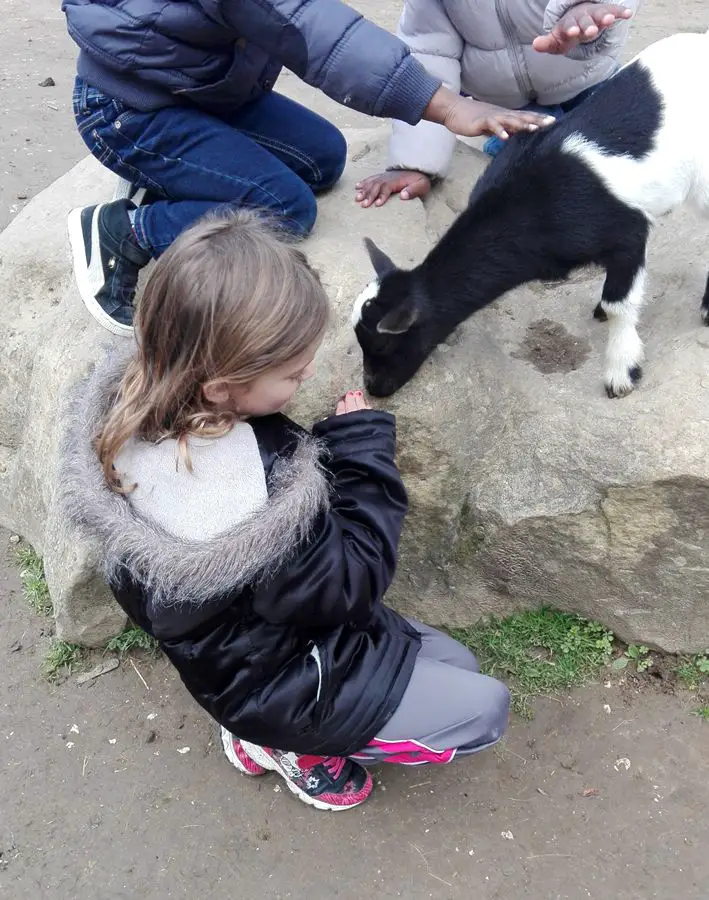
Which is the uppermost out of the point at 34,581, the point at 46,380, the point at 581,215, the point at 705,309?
the point at 581,215

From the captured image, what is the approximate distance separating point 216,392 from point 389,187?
6.78 feet

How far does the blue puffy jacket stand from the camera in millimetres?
2592

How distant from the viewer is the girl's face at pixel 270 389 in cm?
204

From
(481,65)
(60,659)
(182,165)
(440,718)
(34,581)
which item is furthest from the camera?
(481,65)

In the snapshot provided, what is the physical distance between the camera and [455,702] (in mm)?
2430

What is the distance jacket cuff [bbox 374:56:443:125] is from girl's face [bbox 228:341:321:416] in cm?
103

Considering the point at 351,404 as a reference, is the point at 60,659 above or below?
below

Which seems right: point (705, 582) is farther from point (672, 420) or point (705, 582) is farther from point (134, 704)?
point (134, 704)

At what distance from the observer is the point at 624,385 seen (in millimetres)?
2955

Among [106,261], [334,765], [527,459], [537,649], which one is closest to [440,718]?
[334,765]

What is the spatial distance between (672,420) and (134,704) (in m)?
2.03

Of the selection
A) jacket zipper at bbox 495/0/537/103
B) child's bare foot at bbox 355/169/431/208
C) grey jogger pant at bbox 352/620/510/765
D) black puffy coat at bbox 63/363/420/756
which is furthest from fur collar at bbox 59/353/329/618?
jacket zipper at bbox 495/0/537/103

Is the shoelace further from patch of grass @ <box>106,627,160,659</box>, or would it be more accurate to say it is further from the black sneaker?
the black sneaker

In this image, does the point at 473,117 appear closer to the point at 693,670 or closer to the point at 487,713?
the point at 487,713
